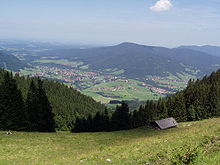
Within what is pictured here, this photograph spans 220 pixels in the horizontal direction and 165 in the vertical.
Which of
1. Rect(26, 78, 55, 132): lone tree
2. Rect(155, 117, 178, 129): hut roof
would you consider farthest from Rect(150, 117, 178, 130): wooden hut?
Rect(26, 78, 55, 132): lone tree

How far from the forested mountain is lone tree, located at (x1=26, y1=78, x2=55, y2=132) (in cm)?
3149

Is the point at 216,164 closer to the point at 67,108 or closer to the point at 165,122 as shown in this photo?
A: the point at 165,122

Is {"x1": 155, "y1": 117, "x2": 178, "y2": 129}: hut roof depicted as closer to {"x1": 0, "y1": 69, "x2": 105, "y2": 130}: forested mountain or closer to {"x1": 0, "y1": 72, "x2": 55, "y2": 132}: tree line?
{"x1": 0, "y1": 72, "x2": 55, "y2": 132}: tree line

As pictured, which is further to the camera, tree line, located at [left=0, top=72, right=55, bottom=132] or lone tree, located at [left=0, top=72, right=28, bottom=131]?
tree line, located at [left=0, top=72, right=55, bottom=132]

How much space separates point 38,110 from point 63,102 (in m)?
56.1

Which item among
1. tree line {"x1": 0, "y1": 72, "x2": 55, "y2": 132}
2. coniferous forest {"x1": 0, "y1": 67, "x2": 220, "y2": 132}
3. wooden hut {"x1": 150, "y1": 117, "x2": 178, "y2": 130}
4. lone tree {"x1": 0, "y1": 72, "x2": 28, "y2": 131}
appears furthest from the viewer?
wooden hut {"x1": 150, "y1": 117, "x2": 178, "y2": 130}

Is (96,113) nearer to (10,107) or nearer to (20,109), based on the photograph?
(20,109)

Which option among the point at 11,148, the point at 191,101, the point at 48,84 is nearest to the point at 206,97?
the point at 191,101

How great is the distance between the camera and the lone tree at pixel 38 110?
53.6m

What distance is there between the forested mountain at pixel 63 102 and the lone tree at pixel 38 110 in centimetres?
3149

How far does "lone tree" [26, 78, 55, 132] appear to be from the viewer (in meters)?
53.6

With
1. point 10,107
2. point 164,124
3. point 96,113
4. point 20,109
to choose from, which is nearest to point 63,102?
point 96,113

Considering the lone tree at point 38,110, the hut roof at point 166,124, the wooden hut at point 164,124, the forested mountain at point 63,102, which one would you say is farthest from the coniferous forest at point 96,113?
the hut roof at point 166,124

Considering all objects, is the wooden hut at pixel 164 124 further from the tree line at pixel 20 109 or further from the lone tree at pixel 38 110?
the tree line at pixel 20 109
